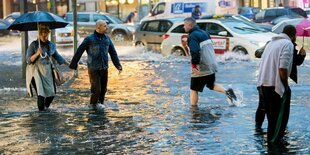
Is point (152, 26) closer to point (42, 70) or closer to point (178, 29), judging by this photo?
point (178, 29)

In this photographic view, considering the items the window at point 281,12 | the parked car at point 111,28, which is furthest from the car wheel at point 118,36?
the window at point 281,12

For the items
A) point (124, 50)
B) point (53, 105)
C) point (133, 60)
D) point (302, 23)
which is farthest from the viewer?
point (124, 50)

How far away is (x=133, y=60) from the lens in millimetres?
26812

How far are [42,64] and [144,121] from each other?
6.49 ft

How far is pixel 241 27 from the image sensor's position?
25.1 metres

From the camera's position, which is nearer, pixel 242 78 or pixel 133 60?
pixel 242 78

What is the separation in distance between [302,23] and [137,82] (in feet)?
25.3

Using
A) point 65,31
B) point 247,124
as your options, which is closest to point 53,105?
point 247,124

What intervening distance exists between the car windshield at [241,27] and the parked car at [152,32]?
391cm

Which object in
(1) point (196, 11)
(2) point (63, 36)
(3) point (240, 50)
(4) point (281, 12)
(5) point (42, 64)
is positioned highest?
(1) point (196, 11)

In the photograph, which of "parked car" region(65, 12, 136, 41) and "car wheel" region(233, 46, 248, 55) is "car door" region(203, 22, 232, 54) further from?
"parked car" region(65, 12, 136, 41)

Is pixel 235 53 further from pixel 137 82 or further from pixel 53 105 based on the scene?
pixel 53 105

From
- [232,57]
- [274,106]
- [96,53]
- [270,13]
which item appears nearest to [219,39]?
[232,57]

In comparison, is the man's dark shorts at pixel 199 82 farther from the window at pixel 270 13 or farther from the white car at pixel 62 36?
the window at pixel 270 13
